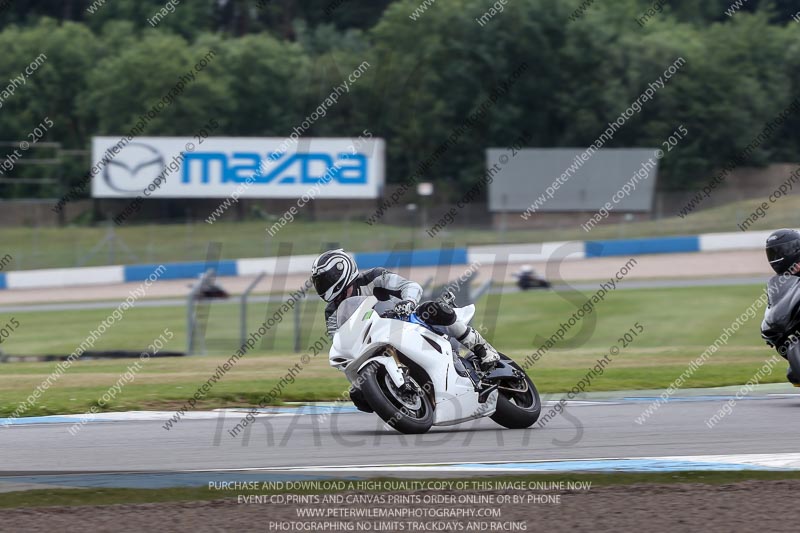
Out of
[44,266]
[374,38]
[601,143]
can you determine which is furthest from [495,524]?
[374,38]

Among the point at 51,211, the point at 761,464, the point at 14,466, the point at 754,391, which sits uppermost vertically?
the point at 761,464

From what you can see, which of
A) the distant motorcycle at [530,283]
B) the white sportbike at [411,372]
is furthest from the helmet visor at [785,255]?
the distant motorcycle at [530,283]

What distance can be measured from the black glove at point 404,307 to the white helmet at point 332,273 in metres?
0.46

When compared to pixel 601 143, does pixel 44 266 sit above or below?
below

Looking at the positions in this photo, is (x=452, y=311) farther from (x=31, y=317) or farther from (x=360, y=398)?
(x=31, y=317)

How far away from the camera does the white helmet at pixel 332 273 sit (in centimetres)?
894

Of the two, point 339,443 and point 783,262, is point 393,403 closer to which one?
point 339,443

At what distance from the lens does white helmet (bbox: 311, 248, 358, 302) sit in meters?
8.94

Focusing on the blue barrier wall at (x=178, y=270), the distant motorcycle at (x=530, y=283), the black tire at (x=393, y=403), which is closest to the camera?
the black tire at (x=393, y=403)

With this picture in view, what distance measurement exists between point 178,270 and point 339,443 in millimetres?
33724

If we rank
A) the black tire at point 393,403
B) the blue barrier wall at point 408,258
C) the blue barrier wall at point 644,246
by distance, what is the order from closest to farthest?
the black tire at point 393,403, the blue barrier wall at point 408,258, the blue barrier wall at point 644,246

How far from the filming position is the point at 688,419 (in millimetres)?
10102

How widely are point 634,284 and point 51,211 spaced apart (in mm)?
29031

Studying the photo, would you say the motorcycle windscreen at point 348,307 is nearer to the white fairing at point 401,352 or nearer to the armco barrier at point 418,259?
the white fairing at point 401,352
